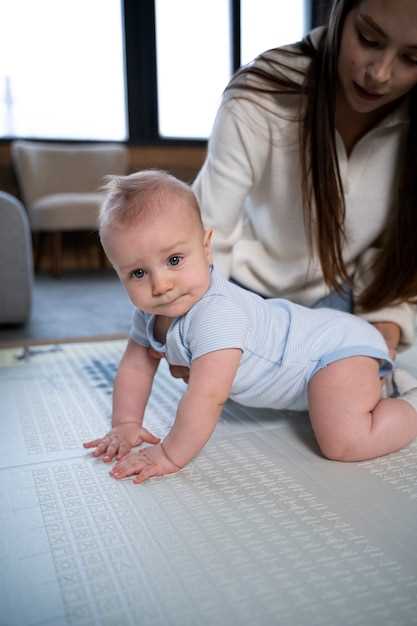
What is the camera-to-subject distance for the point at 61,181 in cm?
348

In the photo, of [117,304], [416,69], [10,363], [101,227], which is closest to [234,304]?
[101,227]

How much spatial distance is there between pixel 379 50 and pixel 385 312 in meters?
0.50

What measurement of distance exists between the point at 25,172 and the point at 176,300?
2950 millimetres

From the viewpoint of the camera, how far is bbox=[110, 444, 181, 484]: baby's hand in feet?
2.44

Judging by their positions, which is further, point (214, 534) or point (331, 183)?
point (331, 183)

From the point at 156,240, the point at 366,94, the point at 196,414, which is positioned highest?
the point at 366,94

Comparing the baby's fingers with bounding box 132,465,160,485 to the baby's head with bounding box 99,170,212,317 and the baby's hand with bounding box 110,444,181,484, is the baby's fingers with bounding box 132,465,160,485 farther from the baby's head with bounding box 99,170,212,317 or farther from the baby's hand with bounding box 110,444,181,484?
the baby's head with bounding box 99,170,212,317

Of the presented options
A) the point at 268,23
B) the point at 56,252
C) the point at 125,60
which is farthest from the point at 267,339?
the point at 268,23

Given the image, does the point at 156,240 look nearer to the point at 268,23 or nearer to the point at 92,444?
the point at 92,444

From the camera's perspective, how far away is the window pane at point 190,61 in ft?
12.3

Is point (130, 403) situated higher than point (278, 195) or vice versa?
point (278, 195)

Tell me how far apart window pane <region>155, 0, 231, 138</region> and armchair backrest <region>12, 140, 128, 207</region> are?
52 cm

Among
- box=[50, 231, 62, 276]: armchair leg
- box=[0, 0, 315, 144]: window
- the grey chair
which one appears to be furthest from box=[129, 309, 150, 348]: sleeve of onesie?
box=[0, 0, 315, 144]: window

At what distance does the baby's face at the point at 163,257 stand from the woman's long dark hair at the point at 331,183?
36cm
